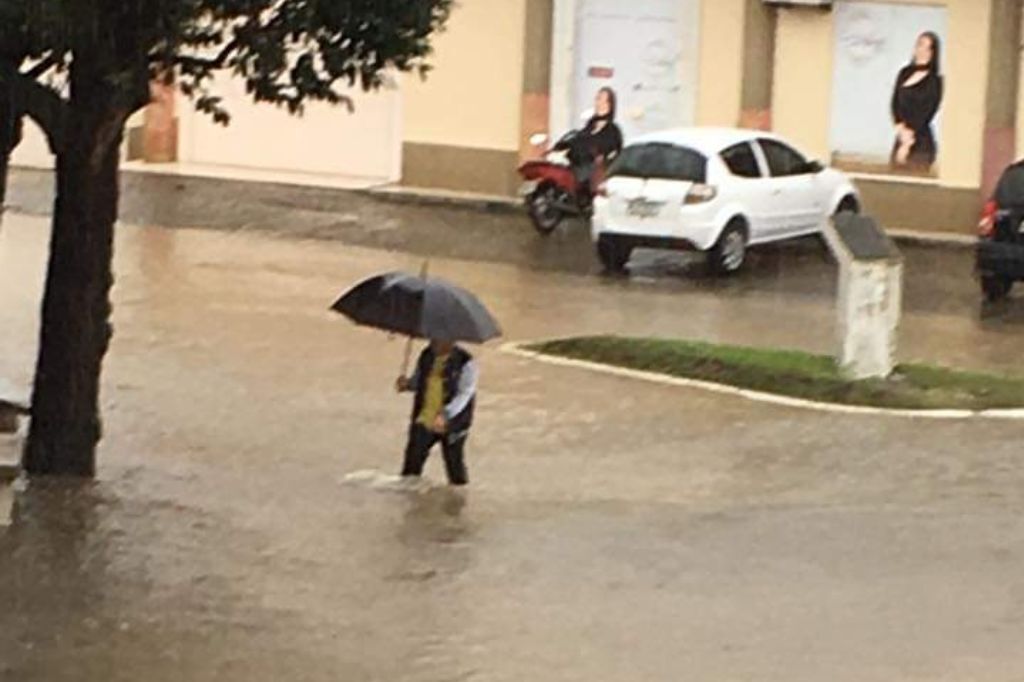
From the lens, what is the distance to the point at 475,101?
1390 inches

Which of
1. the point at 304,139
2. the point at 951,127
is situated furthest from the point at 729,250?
the point at 304,139

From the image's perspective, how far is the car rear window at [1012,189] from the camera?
26.1m

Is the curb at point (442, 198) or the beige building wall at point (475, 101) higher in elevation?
the beige building wall at point (475, 101)

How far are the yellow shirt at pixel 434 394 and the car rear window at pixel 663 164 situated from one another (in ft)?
43.6

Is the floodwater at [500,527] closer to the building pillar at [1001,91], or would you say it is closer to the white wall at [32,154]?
the building pillar at [1001,91]

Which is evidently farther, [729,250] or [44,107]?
[729,250]

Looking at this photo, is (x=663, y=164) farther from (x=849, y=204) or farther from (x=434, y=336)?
(x=434, y=336)

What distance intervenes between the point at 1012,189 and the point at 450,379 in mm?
12555

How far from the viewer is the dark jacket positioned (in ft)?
49.2

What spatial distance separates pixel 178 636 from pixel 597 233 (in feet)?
59.7

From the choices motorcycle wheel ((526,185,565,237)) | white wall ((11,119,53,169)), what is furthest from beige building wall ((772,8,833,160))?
white wall ((11,119,53,169))

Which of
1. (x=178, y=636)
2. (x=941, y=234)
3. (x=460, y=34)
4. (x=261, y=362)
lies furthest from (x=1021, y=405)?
(x=460, y=34)

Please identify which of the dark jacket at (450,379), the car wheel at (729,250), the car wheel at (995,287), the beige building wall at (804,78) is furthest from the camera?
the beige building wall at (804,78)

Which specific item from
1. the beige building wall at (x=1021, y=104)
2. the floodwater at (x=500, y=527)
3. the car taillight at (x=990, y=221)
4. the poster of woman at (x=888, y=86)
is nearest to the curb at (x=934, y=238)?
the poster of woman at (x=888, y=86)
